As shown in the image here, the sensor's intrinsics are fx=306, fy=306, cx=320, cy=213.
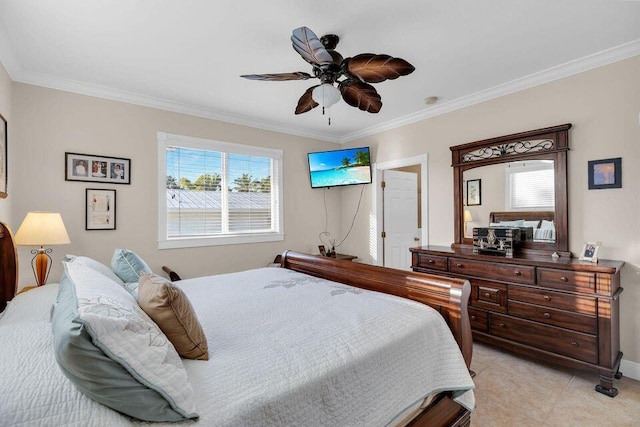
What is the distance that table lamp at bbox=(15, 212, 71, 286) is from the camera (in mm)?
2375

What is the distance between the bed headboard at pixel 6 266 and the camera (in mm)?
1942

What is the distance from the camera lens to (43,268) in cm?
252

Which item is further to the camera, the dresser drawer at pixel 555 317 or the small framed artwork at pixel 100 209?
the small framed artwork at pixel 100 209

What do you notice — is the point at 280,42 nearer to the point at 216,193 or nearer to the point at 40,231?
the point at 216,193

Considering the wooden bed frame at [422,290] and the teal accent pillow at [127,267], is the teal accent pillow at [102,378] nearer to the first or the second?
the wooden bed frame at [422,290]

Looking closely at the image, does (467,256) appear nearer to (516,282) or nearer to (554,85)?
(516,282)

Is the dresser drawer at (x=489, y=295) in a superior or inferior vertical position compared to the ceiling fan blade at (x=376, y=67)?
inferior

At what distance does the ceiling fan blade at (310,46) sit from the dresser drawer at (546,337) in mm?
2598

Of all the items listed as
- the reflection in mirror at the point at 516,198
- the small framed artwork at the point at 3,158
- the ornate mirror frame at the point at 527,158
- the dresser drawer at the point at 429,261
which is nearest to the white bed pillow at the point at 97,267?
the small framed artwork at the point at 3,158

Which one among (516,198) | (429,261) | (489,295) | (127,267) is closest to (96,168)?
(127,267)

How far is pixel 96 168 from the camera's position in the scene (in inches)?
122

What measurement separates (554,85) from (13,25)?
14.2ft

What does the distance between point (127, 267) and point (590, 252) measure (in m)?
3.53

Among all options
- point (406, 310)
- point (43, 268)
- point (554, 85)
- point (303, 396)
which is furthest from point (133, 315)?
point (554, 85)
